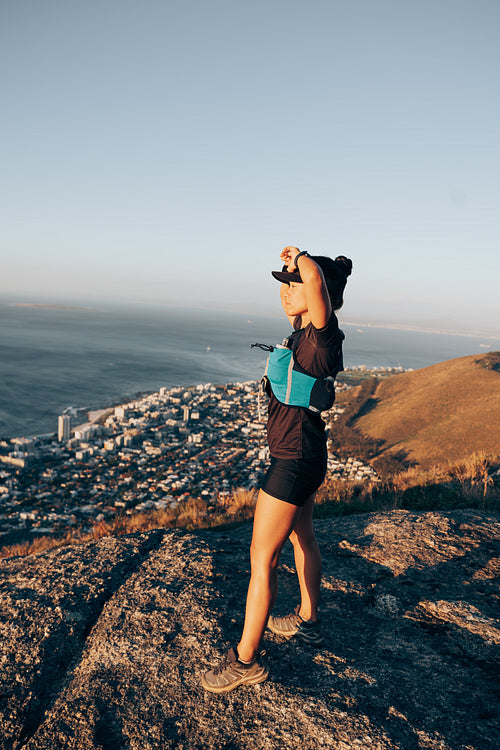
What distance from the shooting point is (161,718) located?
6.54 feet

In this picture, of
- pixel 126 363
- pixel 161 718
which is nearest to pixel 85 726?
pixel 161 718

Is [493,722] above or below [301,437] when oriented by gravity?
below

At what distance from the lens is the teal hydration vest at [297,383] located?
208 centimetres

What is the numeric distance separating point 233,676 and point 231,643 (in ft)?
1.30

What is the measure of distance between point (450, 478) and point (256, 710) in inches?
231

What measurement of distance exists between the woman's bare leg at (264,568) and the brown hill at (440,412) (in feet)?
33.6

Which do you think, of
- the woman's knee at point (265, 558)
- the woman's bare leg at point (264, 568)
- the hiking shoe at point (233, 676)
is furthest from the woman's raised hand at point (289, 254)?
the hiking shoe at point (233, 676)

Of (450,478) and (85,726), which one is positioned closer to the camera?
(85,726)

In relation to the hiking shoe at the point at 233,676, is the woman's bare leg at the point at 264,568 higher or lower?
higher

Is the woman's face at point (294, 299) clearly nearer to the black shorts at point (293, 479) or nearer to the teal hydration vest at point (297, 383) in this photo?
the teal hydration vest at point (297, 383)

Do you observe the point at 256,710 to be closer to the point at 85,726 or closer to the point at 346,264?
the point at 85,726

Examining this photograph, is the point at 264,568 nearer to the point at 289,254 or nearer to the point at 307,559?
the point at 307,559

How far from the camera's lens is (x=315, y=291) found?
6.07ft

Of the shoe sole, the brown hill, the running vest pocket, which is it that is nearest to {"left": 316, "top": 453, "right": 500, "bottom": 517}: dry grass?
the shoe sole
